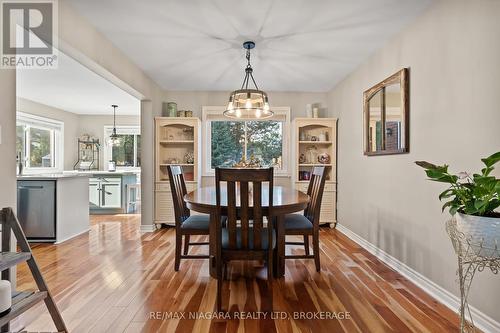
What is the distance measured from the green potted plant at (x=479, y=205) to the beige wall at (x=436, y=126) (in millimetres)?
559

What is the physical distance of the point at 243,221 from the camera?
6.56ft

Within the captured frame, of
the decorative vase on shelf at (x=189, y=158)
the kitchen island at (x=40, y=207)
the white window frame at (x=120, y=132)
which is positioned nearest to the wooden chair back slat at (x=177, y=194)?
the decorative vase on shelf at (x=189, y=158)

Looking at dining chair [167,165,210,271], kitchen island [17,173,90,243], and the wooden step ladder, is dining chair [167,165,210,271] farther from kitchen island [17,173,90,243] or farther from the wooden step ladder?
kitchen island [17,173,90,243]

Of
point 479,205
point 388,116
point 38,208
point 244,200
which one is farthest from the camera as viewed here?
point 38,208

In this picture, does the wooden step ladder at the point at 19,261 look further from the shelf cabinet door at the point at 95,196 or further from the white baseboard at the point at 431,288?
the shelf cabinet door at the point at 95,196

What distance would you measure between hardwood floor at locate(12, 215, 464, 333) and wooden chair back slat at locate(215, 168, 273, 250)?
1.71ft

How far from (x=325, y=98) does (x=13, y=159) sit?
14.8 feet

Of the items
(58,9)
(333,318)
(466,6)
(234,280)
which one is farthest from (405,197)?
(58,9)

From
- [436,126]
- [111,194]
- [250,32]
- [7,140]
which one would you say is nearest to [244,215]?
[7,140]

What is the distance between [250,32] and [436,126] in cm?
188

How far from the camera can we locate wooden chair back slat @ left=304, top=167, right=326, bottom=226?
266 centimetres

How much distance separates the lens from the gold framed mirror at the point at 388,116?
2614 millimetres

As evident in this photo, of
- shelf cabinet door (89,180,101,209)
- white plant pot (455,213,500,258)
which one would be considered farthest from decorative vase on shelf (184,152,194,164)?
white plant pot (455,213,500,258)

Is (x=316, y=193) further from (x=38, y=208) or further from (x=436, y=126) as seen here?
(x=38, y=208)
